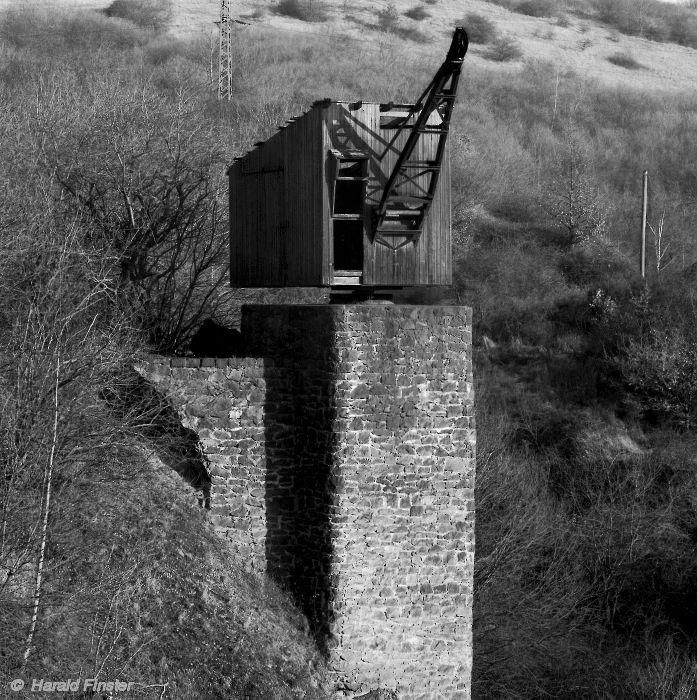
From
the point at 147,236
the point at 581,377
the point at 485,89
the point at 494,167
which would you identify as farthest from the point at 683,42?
the point at 147,236

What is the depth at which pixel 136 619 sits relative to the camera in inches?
425

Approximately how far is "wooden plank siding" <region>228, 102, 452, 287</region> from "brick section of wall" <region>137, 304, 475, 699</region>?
519 mm

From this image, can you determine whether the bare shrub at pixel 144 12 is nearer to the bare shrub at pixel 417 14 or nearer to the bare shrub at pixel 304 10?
the bare shrub at pixel 304 10

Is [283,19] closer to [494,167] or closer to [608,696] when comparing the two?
[494,167]

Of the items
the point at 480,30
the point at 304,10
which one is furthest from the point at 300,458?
the point at 480,30

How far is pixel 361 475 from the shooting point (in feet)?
38.5

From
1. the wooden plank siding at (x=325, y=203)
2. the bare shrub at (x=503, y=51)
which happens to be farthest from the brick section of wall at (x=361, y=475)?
the bare shrub at (x=503, y=51)

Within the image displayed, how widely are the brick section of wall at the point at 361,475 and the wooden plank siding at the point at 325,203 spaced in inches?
20.4

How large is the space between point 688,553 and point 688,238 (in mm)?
17897

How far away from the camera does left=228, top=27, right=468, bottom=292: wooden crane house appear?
38.8ft

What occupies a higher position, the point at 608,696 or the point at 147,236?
the point at 147,236

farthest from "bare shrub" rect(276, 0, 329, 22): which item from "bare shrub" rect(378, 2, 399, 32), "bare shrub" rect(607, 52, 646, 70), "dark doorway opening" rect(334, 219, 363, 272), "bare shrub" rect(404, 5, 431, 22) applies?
"dark doorway opening" rect(334, 219, 363, 272)

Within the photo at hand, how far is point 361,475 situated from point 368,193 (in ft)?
10.3

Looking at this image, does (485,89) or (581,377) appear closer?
(581,377)
